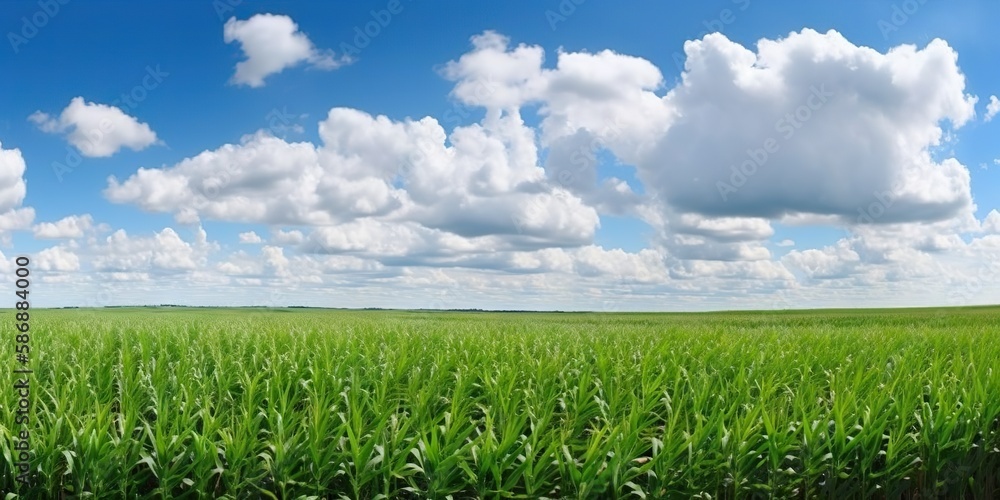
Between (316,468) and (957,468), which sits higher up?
(316,468)

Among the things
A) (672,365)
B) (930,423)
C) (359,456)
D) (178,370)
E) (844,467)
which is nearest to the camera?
(359,456)

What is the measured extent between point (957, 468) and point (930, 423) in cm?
54

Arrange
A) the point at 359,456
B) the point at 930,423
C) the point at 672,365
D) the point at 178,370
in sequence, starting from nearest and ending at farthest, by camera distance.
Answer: the point at 359,456
the point at 930,423
the point at 178,370
the point at 672,365

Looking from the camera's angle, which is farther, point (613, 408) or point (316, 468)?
point (613, 408)

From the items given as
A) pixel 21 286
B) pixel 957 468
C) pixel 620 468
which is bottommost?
pixel 957 468

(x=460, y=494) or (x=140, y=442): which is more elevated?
(x=140, y=442)

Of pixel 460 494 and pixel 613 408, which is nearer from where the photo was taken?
pixel 460 494

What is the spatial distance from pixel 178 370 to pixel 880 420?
647cm

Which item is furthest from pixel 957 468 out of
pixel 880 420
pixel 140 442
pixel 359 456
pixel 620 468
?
pixel 140 442

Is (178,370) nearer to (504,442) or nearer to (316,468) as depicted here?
(316,468)

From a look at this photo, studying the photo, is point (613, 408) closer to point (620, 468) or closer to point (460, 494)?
point (620, 468)

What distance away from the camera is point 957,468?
5.64 m

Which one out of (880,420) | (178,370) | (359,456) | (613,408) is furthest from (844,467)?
(178,370)

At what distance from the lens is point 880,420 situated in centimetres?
534
